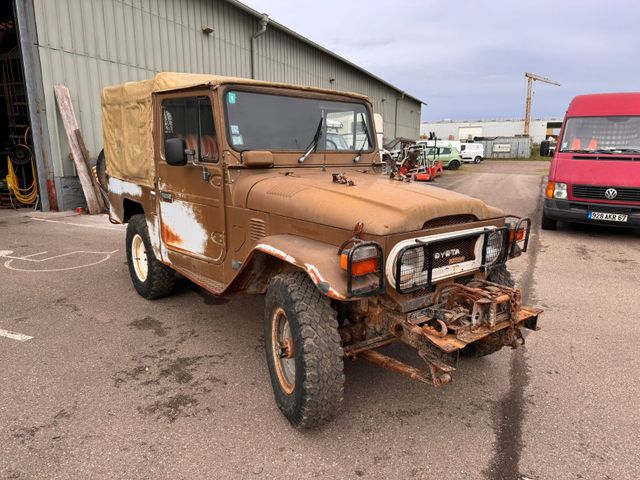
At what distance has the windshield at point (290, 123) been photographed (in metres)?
3.55

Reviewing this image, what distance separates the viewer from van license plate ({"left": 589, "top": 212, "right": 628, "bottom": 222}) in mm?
7887

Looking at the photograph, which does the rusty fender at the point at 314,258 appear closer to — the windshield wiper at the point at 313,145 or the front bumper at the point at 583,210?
the windshield wiper at the point at 313,145

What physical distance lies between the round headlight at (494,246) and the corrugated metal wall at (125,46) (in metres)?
10.4

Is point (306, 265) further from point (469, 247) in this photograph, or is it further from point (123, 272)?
point (123, 272)

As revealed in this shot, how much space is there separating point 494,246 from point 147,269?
3.53 meters

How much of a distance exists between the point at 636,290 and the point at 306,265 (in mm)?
5012

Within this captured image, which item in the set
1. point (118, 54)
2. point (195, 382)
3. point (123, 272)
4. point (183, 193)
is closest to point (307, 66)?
point (118, 54)

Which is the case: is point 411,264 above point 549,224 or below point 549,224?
above

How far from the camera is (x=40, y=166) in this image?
10.5 metres

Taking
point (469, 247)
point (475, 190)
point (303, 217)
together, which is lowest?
point (475, 190)

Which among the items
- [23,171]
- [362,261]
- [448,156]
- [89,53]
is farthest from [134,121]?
[448,156]

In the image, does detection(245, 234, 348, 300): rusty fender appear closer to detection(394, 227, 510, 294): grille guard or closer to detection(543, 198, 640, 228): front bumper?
detection(394, 227, 510, 294): grille guard

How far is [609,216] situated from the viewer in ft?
26.3

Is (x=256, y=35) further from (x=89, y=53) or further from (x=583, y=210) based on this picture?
(x=583, y=210)
